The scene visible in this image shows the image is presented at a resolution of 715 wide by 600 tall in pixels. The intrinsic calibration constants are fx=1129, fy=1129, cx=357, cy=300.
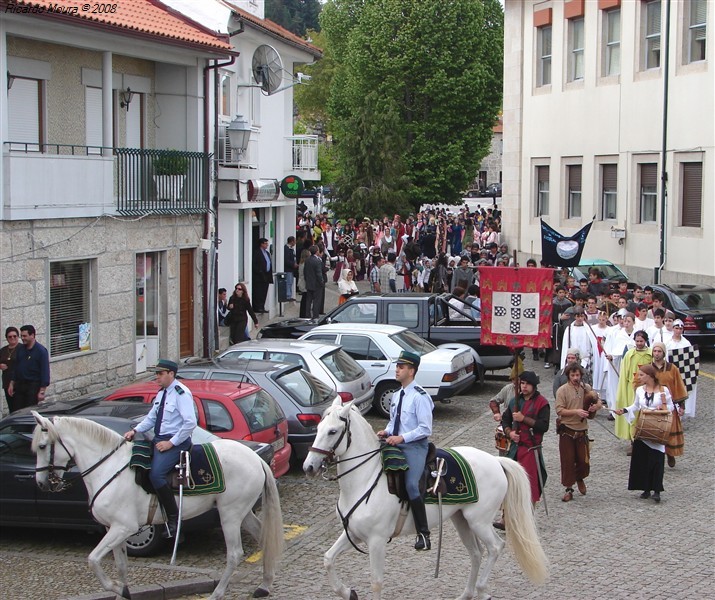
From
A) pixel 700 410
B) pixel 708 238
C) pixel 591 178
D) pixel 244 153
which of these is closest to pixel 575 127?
pixel 591 178

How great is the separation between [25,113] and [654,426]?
12836 mm

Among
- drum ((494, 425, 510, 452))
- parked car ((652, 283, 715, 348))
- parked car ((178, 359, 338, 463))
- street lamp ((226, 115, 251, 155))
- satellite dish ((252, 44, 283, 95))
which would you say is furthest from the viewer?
satellite dish ((252, 44, 283, 95))

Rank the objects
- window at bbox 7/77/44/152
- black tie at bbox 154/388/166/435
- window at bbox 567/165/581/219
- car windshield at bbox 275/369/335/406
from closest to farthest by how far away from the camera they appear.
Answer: black tie at bbox 154/388/166/435
car windshield at bbox 275/369/335/406
window at bbox 7/77/44/152
window at bbox 567/165/581/219

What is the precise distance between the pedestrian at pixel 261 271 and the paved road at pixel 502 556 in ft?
50.1

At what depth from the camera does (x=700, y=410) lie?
19.4 meters

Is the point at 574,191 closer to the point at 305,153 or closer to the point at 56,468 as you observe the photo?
the point at 305,153

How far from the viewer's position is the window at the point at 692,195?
3148cm

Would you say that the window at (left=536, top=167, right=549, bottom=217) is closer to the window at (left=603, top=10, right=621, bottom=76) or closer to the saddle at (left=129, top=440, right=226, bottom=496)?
the window at (left=603, top=10, right=621, bottom=76)

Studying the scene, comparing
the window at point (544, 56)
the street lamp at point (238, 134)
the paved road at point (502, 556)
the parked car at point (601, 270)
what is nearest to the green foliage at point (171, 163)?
the street lamp at point (238, 134)

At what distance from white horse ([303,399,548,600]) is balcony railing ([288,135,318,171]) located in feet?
76.7

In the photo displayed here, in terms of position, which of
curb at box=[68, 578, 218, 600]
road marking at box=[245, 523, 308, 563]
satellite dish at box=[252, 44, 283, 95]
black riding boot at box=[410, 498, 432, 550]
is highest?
satellite dish at box=[252, 44, 283, 95]

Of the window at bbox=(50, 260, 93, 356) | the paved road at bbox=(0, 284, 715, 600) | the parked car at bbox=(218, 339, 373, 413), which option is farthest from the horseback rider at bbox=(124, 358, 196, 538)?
the window at bbox=(50, 260, 93, 356)

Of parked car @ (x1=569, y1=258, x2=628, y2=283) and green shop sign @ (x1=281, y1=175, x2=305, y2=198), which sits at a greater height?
green shop sign @ (x1=281, y1=175, x2=305, y2=198)

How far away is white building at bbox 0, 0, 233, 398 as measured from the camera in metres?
19.2
